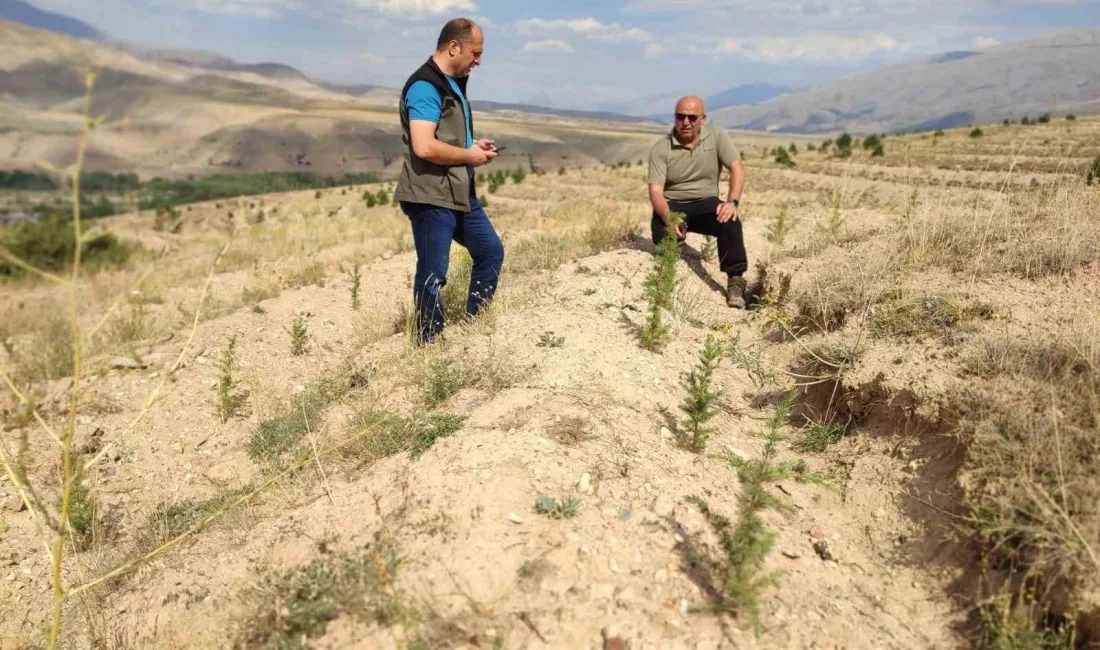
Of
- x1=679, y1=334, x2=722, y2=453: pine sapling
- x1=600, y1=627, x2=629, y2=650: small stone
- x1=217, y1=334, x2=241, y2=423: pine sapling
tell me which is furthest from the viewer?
x1=217, y1=334, x2=241, y2=423: pine sapling

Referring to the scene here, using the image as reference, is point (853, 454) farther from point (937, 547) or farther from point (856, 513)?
point (937, 547)

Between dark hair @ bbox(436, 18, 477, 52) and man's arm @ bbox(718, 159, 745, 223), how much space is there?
2466mm

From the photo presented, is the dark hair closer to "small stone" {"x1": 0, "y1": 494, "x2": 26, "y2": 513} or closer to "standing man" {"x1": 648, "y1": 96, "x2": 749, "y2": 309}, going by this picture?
"standing man" {"x1": 648, "y1": 96, "x2": 749, "y2": 309}

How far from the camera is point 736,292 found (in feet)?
17.2

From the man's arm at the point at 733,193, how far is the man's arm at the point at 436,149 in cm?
218

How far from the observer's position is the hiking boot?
5.20 metres

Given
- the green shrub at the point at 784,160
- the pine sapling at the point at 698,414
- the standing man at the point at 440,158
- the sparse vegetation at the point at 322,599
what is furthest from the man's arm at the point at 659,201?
the green shrub at the point at 784,160

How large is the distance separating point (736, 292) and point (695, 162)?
1.23 meters

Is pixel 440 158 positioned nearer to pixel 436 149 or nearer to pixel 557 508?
pixel 436 149

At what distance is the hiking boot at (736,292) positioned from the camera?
17.0 ft

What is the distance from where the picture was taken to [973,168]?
1438cm

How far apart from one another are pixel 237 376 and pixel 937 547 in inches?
181

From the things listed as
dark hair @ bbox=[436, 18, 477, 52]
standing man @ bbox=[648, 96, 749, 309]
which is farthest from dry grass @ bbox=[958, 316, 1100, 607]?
dark hair @ bbox=[436, 18, 477, 52]

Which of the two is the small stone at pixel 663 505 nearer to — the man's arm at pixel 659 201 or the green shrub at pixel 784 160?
the man's arm at pixel 659 201
